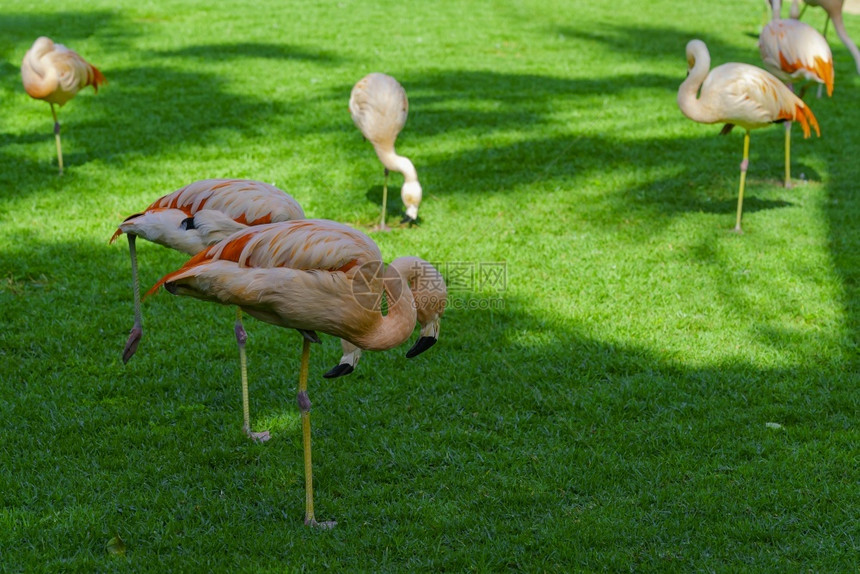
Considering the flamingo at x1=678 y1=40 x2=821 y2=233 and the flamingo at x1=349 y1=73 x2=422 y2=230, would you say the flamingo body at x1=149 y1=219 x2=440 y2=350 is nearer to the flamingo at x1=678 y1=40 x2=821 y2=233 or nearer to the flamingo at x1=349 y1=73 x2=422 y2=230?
the flamingo at x1=349 y1=73 x2=422 y2=230

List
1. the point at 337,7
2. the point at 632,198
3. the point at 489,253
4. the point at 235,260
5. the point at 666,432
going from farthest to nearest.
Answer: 1. the point at 337,7
2. the point at 632,198
3. the point at 489,253
4. the point at 666,432
5. the point at 235,260

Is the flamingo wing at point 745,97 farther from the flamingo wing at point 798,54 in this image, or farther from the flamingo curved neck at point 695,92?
the flamingo wing at point 798,54

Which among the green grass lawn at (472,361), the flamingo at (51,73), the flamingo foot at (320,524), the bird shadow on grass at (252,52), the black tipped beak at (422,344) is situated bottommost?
the green grass lawn at (472,361)

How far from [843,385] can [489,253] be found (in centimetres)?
277

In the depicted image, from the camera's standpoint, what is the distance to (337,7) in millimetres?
15773

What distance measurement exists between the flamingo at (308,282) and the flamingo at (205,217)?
570mm

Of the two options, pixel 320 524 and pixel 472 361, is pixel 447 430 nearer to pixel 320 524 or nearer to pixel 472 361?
pixel 472 361

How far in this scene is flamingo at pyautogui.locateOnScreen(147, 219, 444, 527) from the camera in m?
3.31

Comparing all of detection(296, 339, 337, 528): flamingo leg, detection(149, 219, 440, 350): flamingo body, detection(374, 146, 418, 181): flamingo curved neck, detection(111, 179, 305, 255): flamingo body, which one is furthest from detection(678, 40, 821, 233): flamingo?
detection(296, 339, 337, 528): flamingo leg

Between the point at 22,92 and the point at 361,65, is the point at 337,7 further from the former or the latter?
the point at 22,92

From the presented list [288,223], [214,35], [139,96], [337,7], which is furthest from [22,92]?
[288,223]

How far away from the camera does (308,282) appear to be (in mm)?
3303

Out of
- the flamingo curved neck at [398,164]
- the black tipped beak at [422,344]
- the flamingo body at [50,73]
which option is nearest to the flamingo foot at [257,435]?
the black tipped beak at [422,344]

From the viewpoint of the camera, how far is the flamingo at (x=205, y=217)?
404 cm
